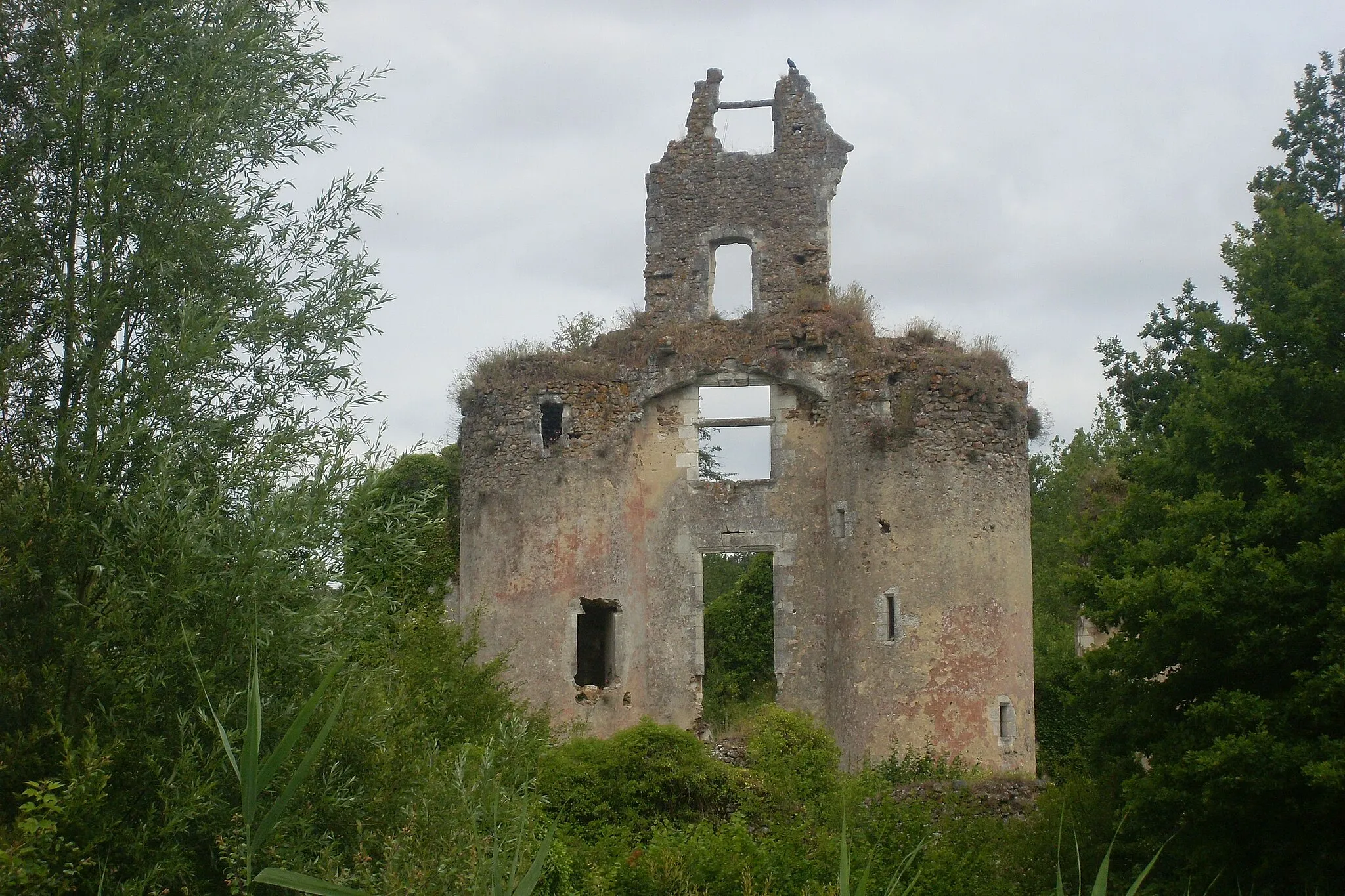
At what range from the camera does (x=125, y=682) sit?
797 centimetres

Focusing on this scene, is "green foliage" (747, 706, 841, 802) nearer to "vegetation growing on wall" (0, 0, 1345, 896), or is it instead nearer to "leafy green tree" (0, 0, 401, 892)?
"vegetation growing on wall" (0, 0, 1345, 896)

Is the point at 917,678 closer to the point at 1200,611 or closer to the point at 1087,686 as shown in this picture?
the point at 1087,686

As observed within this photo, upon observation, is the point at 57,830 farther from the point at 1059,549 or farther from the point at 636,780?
the point at 1059,549

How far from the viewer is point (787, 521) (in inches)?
848

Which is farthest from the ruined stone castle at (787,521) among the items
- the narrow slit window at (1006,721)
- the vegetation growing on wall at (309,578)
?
the vegetation growing on wall at (309,578)

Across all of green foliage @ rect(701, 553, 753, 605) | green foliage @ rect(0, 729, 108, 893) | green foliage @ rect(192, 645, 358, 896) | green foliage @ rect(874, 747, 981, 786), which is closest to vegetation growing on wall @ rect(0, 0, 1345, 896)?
green foliage @ rect(0, 729, 108, 893)

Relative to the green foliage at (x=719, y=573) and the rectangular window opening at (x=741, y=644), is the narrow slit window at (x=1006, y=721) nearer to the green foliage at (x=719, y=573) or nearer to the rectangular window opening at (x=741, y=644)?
the rectangular window opening at (x=741, y=644)

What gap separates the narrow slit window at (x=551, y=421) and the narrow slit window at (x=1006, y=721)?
750 cm

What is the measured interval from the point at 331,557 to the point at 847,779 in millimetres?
6973

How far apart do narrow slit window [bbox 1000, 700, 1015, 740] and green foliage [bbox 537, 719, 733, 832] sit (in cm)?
459

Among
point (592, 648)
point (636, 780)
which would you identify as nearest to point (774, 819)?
point (636, 780)

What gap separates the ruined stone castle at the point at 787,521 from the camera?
19.3 meters

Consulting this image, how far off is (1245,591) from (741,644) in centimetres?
1329

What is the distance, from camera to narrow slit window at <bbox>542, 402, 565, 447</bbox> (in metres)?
21.8
